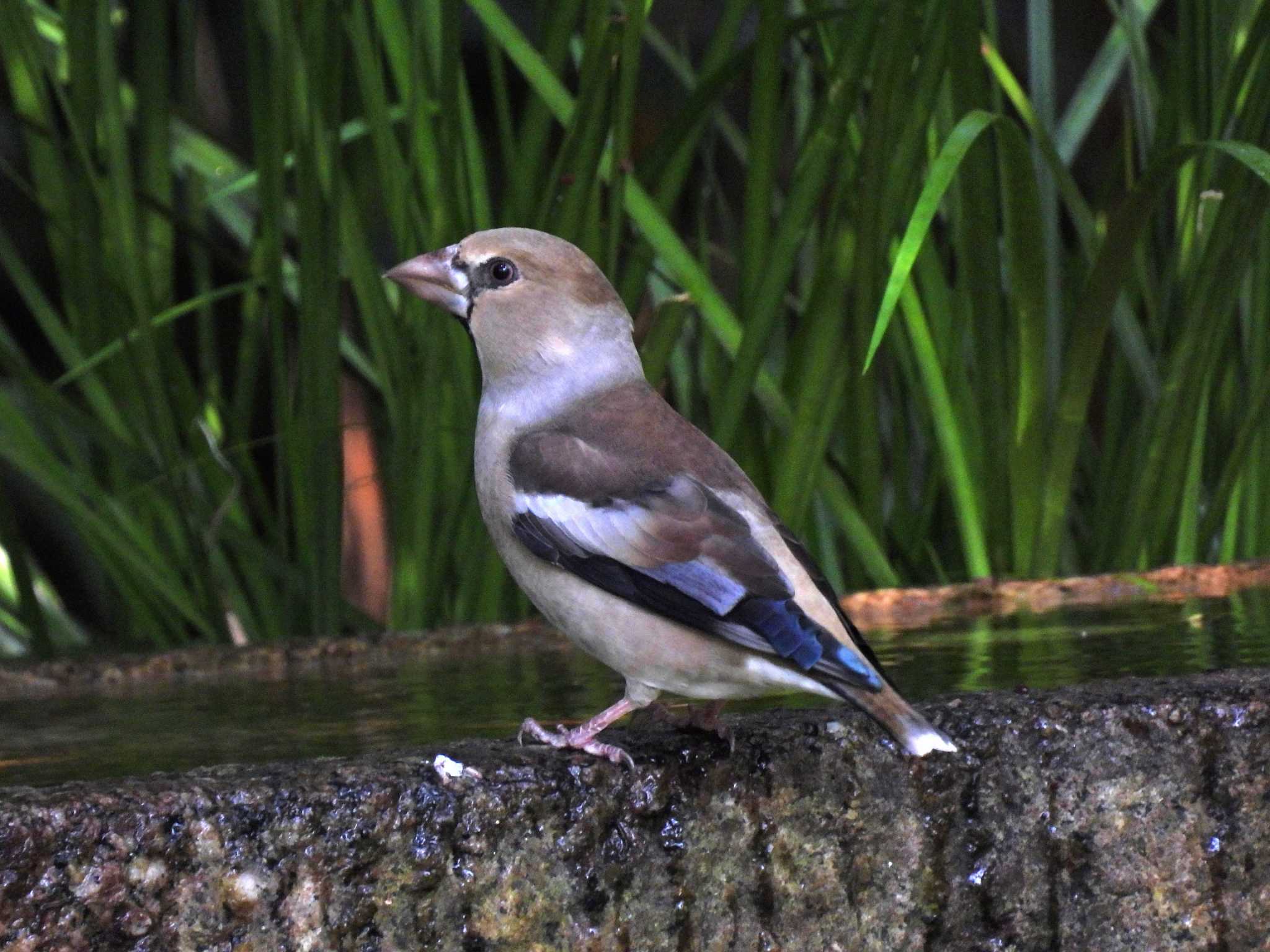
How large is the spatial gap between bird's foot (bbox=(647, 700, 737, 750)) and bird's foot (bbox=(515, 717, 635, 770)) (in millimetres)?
117

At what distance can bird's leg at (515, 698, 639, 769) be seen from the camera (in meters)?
1.87

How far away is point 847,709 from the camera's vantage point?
205cm

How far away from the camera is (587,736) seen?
6.29 ft

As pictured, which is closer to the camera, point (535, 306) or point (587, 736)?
point (587, 736)

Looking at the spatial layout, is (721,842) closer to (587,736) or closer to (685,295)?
(587,736)

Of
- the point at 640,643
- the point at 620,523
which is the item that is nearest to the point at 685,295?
the point at 620,523

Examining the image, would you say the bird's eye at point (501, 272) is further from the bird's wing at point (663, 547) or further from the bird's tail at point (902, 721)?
the bird's tail at point (902, 721)

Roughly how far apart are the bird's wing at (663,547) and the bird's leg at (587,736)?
141mm

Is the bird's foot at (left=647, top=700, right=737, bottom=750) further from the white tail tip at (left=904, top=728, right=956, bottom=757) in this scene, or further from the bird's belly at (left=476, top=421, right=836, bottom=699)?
the white tail tip at (left=904, top=728, right=956, bottom=757)

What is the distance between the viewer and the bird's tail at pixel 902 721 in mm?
1813

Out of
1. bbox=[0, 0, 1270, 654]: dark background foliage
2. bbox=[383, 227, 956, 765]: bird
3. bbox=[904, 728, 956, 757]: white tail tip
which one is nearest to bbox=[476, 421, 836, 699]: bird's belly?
bbox=[383, 227, 956, 765]: bird

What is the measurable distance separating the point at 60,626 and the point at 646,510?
2.44 metres

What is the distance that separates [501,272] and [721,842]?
1009 millimetres

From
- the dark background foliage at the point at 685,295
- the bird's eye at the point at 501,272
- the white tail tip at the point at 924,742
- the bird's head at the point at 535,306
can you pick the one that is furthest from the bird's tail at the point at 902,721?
the dark background foliage at the point at 685,295
